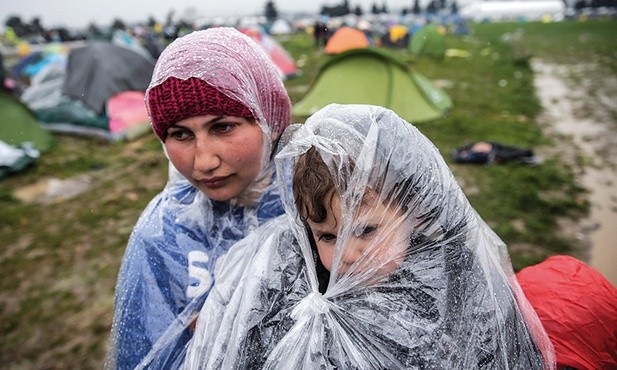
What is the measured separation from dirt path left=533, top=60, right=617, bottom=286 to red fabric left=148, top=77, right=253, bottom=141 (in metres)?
3.14

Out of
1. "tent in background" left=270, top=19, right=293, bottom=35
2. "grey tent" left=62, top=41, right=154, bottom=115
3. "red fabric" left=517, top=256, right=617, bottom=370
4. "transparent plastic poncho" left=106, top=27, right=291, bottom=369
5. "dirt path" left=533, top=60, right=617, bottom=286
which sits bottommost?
"tent in background" left=270, top=19, right=293, bottom=35

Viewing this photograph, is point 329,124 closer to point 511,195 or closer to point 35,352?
point 35,352

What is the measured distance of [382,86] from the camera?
6.70 metres

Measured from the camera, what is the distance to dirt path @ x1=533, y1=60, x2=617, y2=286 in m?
3.35

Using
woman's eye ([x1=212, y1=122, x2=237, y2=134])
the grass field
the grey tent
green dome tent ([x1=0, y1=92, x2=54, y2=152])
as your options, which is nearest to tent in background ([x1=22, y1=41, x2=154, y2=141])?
the grey tent

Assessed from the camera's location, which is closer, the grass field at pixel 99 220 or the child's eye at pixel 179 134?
the child's eye at pixel 179 134

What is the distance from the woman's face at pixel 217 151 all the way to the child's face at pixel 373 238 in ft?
1.22

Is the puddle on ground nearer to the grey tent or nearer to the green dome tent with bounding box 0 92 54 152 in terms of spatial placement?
the green dome tent with bounding box 0 92 54 152

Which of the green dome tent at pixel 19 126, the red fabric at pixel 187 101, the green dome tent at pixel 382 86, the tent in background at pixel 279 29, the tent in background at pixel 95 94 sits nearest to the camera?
the red fabric at pixel 187 101

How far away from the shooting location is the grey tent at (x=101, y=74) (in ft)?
23.3

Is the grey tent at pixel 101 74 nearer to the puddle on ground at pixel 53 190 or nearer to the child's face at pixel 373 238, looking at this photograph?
the puddle on ground at pixel 53 190

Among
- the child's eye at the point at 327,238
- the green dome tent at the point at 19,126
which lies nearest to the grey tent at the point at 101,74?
the green dome tent at the point at 19,126

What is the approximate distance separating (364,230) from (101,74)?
313 inches

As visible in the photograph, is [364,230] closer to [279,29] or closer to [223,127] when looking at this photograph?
[223,127]
